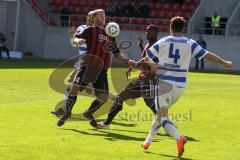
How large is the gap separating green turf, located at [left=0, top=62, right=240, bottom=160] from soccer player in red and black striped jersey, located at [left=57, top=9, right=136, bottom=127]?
0.50 m

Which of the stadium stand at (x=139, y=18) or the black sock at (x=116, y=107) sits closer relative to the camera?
the black sock at (x=116, y=107)

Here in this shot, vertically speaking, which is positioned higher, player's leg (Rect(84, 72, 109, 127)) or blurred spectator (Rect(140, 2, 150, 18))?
blurred spectator (Rect(140, 2, 150, 18))

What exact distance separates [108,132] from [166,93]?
102 inches

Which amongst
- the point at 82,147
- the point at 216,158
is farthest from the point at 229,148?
the point at 82,147

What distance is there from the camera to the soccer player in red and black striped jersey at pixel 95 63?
12.0 metres

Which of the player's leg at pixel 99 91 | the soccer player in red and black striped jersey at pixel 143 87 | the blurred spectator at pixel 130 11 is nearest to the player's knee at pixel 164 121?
the soccer player in red and black striped jersey at pixel 143 87

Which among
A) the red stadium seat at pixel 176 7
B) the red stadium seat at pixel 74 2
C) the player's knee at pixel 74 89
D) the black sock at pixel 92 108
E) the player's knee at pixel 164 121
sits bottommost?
the black sock at pixel 92 108

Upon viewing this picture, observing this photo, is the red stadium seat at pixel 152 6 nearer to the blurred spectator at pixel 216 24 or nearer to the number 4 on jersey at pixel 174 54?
the blurred spectator at pixel 216 24

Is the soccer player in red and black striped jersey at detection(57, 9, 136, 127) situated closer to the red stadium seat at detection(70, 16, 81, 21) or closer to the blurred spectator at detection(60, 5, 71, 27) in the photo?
the blurred spectator at detection(60, 5, 71, 27)

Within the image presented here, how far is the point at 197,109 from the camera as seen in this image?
1628 cm

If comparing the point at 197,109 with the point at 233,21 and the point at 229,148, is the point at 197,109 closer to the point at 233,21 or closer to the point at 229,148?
the point at 229,148

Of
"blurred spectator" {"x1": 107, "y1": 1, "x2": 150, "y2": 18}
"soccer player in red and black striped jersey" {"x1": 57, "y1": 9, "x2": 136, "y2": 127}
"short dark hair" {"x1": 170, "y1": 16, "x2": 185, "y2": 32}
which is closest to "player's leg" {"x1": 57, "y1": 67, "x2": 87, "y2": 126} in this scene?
"soccer player in red and black striped jersey" {"x1": 57, "y1": 9, "x2": 136, "y2": 127}

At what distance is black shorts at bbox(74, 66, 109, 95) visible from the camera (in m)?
12.3

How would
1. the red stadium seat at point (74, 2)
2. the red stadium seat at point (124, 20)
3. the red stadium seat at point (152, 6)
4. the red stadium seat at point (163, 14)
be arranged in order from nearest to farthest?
the red stadium seat at point (124, 20), the red stadium seat at point (163, 14), the red stadium seat at point (152, 6), the red stadium seat at point (74, 2)
